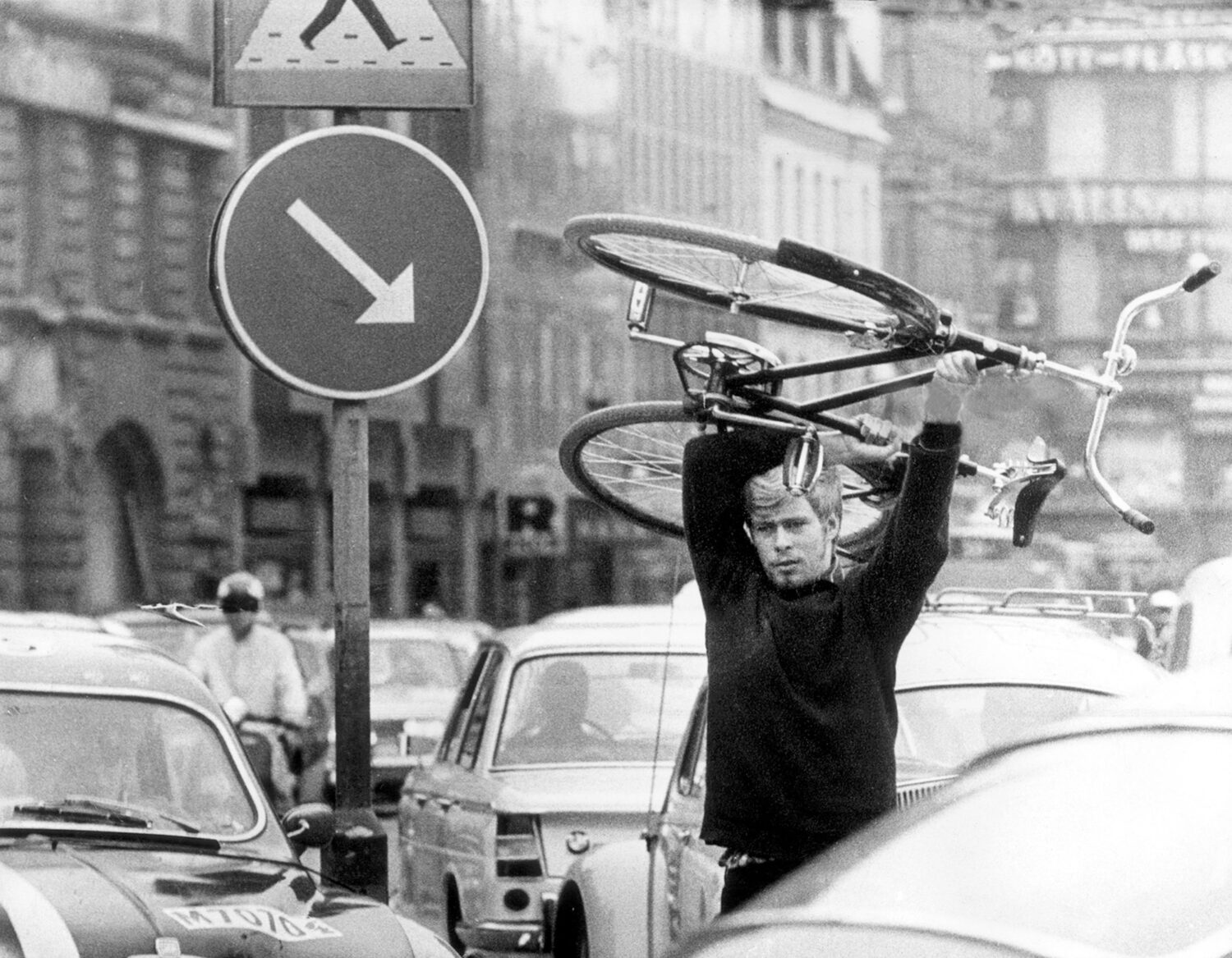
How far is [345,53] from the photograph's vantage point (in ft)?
25.7

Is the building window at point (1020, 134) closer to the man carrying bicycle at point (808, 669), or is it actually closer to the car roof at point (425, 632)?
the car roof at point (425, 632)

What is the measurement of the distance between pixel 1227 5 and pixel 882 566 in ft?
31.4

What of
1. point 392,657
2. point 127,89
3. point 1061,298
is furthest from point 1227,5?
point 127,89

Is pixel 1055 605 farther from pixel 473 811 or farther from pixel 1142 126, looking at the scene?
pixel 1142 126

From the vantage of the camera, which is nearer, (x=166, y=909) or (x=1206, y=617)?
(x=166, y=909)

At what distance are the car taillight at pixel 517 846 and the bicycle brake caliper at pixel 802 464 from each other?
4.17 metres

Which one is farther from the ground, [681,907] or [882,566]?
[882,566]

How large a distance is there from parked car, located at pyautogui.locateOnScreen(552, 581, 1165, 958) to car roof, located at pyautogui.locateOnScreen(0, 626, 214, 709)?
1.17 meters

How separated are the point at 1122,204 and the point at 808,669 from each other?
46.8 feet

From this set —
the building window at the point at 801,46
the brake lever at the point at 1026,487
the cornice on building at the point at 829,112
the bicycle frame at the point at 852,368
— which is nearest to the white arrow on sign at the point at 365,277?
the bicycle frame at the point at 852,368

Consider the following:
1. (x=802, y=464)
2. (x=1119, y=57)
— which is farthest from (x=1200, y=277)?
(x=1119, y=57)

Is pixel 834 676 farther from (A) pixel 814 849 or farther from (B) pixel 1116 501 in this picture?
(B) pixel 1116 501

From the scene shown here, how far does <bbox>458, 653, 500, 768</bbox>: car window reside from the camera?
1061cm

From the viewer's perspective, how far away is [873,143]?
25.5m
